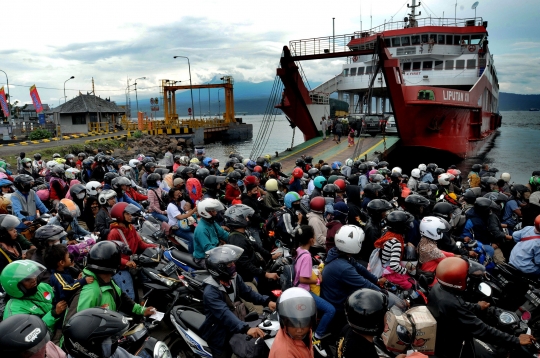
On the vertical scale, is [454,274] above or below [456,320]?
above

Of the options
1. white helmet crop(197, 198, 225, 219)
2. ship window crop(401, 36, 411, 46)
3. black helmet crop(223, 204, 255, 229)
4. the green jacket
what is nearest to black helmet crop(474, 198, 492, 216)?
black helmet crop(223, 204, 255, 229)

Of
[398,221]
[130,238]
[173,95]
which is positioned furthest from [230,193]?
[173,95]

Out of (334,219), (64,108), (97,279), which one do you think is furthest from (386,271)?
(64,108)

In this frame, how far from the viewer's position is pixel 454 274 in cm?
319

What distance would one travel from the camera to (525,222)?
23.5 feet

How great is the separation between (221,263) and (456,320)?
2.11 meters

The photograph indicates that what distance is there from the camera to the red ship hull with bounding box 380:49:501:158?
19.3m

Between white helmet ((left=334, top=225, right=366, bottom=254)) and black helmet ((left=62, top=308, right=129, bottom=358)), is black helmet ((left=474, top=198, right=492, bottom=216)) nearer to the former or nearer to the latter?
white helmet ((left=334, top=225, right=366, bottom=254))

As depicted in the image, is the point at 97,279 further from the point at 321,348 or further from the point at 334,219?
the point at 334,219

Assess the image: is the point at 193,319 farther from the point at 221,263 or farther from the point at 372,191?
the point at 372,191

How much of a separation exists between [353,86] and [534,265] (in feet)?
87.4

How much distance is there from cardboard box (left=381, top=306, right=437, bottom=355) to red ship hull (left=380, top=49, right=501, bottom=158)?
16.1m

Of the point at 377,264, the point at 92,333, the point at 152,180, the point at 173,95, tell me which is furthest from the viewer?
the point at 173,95

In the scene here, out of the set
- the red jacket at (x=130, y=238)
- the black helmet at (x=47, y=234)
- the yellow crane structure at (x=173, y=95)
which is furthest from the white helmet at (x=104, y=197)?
the yellow crane structure at (x=173, y=95)
